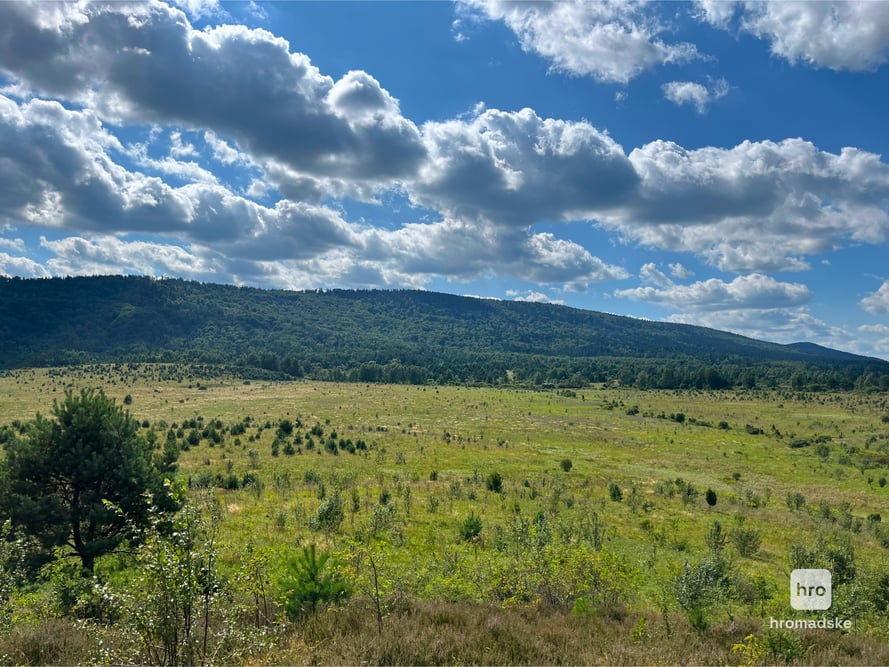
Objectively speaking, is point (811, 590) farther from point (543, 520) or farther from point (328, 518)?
point (328, 518)

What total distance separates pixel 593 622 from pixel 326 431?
172 feet

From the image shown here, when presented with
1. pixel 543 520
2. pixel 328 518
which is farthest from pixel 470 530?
pixel 328 518

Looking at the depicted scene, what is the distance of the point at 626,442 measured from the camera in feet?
193

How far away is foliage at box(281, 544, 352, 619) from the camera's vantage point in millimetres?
9922

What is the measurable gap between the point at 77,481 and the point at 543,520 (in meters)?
14.9

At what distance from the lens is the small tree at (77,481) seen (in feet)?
39.7

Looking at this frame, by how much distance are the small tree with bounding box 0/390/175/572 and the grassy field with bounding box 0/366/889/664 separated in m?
1.80

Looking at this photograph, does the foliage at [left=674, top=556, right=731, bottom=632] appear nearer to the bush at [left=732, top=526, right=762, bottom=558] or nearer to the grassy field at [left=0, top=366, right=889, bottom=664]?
the grassy field at [left=0, top=366, right=889, bottom=664]

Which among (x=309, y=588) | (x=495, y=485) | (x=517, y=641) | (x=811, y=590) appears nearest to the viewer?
(x=517, y=641)

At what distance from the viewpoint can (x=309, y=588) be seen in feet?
33.1

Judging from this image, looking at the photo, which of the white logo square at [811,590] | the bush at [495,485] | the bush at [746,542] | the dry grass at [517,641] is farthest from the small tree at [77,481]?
the bush at [746,542]

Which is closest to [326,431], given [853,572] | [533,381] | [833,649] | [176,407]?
[176,407]

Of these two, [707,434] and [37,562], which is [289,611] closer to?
[37,562]

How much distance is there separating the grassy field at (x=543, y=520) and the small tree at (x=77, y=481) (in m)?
1.80
